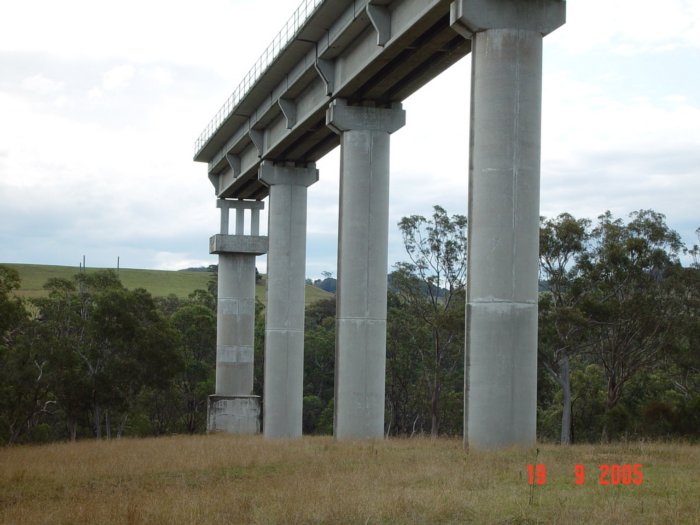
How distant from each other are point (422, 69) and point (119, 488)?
50.0 ft

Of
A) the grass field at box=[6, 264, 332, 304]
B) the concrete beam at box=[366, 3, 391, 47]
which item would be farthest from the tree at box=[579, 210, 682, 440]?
the grass field at box=[6, 264, 332, 304]

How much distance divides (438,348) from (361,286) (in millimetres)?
28479

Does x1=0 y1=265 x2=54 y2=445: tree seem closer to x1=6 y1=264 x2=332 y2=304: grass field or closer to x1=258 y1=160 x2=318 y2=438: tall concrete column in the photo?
x1=258 y1=160 x2=318 y2=438: tall concrete column

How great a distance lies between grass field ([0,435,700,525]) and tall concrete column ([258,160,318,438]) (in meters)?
14.3

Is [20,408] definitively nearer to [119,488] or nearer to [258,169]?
[258,169]

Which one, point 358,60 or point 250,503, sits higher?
point 358,60

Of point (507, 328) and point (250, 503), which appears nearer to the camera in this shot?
point (250, 503)

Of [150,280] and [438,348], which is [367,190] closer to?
[438,348]

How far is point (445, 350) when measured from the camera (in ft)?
179

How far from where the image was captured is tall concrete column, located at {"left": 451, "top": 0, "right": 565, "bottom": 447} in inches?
718

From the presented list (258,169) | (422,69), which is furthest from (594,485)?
(258,169)

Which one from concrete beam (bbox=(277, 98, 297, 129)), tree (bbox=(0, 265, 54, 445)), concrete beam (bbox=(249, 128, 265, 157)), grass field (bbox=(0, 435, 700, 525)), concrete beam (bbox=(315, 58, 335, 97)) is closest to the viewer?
grass field (bbox=(0, 435, 700, 525))
